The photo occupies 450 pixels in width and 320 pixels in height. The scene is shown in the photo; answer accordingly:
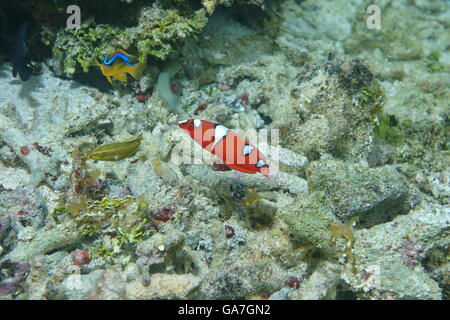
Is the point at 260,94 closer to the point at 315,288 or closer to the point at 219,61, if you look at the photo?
the point at 219,61

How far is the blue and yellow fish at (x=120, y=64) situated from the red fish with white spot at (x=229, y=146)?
1336 mm

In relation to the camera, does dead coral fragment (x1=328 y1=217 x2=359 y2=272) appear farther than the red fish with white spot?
No

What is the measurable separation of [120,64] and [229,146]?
188 centimetres

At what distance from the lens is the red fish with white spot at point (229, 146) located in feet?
9.87

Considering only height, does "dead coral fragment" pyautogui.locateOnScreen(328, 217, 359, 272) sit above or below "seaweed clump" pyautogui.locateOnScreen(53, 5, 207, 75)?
below

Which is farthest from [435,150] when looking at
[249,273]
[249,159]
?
[249,273]

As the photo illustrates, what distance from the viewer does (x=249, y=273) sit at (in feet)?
9.00

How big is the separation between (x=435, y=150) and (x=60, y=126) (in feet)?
16.9

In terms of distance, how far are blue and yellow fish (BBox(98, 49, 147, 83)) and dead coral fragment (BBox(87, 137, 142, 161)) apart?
1023 mm

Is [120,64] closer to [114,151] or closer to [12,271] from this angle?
[114,151]

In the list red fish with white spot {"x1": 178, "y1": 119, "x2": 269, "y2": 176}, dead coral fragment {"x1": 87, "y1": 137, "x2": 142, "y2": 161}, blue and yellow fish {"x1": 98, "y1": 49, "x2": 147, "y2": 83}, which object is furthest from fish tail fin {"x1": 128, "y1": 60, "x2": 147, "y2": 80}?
red fish with white spot {"x1": 178, "y1": 119, "x2": 269, "y2": 176}

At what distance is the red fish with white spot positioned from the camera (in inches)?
118
